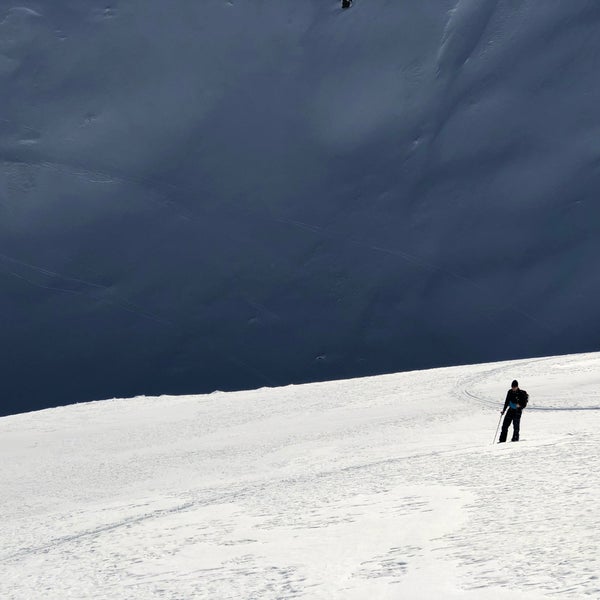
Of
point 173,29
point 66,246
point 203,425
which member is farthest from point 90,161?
point 203,425

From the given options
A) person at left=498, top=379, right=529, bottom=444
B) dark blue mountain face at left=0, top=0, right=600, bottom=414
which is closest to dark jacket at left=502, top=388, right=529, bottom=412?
→ person at left=498, top=379, right=529, bottom=444

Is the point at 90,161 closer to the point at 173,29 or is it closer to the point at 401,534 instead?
the point at 173,29

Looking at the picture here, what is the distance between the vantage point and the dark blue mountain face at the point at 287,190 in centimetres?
2906

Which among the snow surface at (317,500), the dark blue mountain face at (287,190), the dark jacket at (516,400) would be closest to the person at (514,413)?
the dark jacket at (516,400)

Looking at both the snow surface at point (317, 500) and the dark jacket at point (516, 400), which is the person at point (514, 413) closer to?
the dark jacket at point (516, 400)

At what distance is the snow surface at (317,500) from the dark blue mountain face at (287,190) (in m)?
10.7

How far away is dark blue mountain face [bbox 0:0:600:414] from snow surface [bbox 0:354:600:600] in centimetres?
1070

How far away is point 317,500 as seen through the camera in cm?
898

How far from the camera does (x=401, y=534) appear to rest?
711cm

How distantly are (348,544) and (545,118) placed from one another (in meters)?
26.5

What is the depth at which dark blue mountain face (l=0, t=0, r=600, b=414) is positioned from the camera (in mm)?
29062

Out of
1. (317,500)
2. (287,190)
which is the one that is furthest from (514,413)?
(287,190)

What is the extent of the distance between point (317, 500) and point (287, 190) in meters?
22.5

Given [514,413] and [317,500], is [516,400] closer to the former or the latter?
[514,413]
